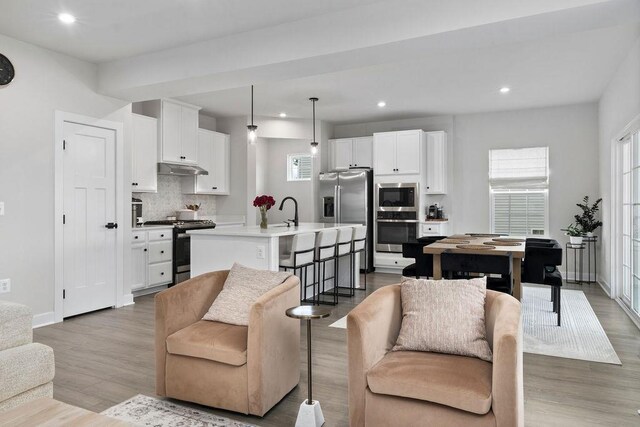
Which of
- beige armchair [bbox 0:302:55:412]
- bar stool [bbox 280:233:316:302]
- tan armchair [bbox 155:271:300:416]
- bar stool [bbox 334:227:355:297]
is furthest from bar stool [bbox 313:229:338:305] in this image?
beige armchair [bbox 0:302:55:412]

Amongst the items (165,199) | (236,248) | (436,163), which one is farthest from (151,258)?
(436,163)

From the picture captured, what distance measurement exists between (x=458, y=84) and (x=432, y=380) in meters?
4.51

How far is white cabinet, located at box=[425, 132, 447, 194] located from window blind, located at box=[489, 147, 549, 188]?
0.76 meters

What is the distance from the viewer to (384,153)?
289 inches

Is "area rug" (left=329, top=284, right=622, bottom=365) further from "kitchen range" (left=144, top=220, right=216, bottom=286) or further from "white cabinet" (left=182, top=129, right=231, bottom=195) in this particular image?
"white cabinet" (left=182, top=129, right=231, bottom=195)

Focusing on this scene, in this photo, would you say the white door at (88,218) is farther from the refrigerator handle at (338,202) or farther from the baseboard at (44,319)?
the refrigerator handle at (338,202)

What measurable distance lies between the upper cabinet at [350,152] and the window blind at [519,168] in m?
2.02

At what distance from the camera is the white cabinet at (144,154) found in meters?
5.73

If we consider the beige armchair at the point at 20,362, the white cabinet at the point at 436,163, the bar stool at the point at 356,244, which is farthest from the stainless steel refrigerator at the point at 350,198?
the beige armchair at the point at 20,362

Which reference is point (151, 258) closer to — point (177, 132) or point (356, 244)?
point (177, 132)

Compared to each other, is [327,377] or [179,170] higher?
[179,170]

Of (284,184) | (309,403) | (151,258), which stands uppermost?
(284,184)

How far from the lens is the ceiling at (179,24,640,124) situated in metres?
4.33

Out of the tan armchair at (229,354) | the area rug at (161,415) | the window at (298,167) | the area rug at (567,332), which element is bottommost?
the area rug at (161,415)
